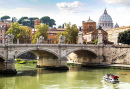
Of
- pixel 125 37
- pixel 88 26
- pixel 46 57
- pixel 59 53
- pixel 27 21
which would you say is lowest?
pixel 46 57

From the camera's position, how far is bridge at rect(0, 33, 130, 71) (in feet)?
117

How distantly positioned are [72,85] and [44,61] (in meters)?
16.1

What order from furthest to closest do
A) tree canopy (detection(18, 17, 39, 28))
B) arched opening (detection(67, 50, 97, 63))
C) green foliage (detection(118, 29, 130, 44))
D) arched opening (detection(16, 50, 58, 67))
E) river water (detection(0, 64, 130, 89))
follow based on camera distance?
tree canopy (detection(18, 17, 39, 28)), green foliage (detection(118, 29, 130, 44)), arched opening (detection(67, 50, 97, 63)), arched opening (detection(16, 50, 58, 67)), river water (detection(0, 64, 130, 89))

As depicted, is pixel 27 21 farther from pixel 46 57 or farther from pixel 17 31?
Result: pixel 46 57

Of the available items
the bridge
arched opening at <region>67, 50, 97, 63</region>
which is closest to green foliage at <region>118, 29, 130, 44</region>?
the bridge

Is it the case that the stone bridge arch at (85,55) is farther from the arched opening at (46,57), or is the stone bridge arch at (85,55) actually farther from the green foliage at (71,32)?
the green foliage at (71,32)

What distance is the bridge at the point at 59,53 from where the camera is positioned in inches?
1399

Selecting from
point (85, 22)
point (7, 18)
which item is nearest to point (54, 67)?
point (85, 22)

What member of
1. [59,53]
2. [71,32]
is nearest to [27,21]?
[71,32]

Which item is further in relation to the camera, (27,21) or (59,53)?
(27,21)

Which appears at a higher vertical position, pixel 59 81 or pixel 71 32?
pixel 71 32

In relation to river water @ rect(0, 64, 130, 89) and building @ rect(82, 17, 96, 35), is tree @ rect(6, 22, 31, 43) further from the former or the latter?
river water @ rect(0, 64, 130, 89)

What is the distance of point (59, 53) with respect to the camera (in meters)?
41.0

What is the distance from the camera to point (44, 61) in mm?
44562
